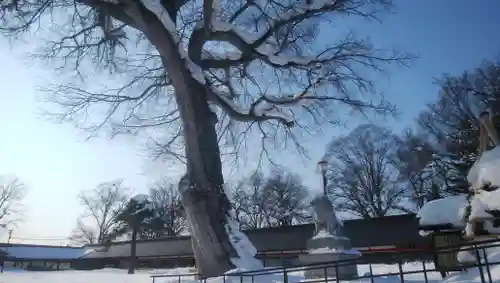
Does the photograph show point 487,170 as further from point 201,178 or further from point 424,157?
point 424,157

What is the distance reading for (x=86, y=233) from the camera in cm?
6675

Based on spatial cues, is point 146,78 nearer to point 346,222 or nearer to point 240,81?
point 240,81

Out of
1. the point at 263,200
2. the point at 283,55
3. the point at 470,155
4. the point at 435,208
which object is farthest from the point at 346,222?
the point at 263,200

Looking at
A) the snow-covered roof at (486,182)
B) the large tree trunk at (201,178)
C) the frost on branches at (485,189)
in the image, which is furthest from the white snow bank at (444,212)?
the large tree trunk at (201,178)

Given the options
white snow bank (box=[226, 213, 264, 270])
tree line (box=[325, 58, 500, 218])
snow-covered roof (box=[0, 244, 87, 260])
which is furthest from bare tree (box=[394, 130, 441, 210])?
snow-covered roof (box=[0, 244, 87, 260])

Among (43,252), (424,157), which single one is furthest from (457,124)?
(43,252)

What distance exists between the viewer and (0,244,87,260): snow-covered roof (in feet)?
194

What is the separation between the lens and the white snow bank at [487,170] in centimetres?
930

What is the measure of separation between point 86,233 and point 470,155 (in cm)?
6098

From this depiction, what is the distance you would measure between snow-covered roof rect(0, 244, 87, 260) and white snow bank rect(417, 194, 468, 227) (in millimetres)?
54984

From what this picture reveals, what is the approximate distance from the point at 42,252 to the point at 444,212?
63902mm

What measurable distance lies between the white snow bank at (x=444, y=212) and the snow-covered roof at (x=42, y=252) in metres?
55.0

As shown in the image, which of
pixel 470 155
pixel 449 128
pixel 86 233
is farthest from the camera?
pixel 86 233

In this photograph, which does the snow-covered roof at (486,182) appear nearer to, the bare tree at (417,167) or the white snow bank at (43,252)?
the bare tree at (417,167)
